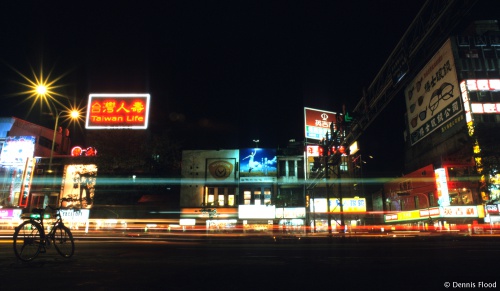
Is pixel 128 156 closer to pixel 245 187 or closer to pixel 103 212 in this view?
pixel 103 212

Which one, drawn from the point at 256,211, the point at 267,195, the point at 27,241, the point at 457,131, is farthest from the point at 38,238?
the point at 457,131

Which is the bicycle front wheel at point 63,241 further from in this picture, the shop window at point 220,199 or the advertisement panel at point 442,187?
the advertisement panel at point 442,187

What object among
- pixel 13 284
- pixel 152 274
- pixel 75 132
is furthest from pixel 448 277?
pixel 75 132

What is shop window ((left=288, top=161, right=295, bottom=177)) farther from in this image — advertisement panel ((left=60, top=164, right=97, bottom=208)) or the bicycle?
the bicycle

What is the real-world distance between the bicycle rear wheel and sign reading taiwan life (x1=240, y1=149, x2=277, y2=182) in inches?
1075

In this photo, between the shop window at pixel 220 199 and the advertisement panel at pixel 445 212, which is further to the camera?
the shop window at pixel 220 199

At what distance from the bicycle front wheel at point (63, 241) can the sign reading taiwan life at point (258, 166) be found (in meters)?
26.9

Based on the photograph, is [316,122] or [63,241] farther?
[316,122]

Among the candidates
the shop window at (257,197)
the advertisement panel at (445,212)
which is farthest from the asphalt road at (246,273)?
the shop window at (257,197)

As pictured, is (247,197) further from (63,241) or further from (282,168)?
(63,241)

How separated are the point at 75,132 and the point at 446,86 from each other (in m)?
45.3

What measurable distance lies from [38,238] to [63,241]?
0.47 metres

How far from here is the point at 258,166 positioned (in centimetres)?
3347

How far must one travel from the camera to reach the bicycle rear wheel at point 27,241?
5.89 meters
